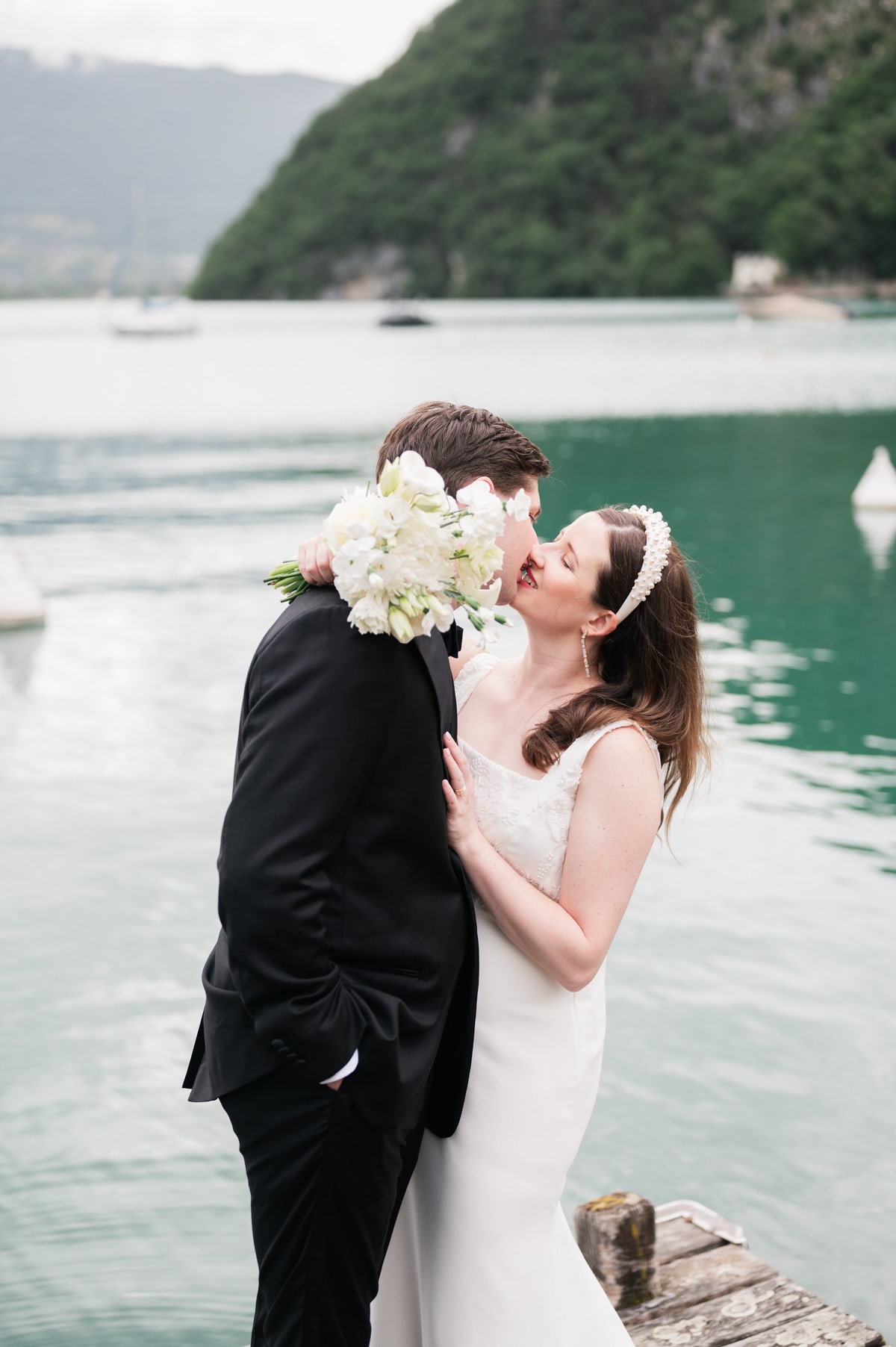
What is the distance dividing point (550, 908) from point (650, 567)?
0.69 m

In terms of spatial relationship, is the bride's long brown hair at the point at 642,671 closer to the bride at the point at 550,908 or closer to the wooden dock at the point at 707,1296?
the bride at the point at 550,908

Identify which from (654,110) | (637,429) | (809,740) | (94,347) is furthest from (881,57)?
(809,740)

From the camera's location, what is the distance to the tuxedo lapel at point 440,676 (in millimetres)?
2256

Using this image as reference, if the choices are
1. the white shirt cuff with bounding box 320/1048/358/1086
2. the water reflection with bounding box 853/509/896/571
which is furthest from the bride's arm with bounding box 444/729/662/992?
the water reflection with bounding box 853/509/896/571

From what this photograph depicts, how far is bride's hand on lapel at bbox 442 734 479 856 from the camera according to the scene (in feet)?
8.11

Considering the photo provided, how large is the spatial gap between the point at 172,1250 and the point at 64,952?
2407 mm

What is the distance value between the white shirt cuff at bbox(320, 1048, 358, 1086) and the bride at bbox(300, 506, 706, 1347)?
439 millimetres

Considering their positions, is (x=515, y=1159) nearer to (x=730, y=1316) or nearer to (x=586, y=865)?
(x=586, y=865)

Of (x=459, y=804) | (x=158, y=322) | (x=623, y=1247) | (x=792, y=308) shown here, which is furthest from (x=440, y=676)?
(x=792, y=308)

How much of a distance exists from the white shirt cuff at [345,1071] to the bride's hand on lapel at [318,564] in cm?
75

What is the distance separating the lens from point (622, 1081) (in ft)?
17.9

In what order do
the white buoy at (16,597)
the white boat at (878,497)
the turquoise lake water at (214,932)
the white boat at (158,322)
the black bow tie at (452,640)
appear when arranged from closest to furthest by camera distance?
the black bow tie at (452,640) → the turquoise lake water at (214,932) → the white buoy at (16,597) → the white boat at (878,497) → the white boat at (158,322)

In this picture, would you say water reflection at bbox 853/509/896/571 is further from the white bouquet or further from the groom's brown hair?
the white bouquet

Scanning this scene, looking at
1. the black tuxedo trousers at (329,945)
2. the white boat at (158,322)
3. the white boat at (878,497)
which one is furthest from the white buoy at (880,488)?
the white boat at (158,322)
